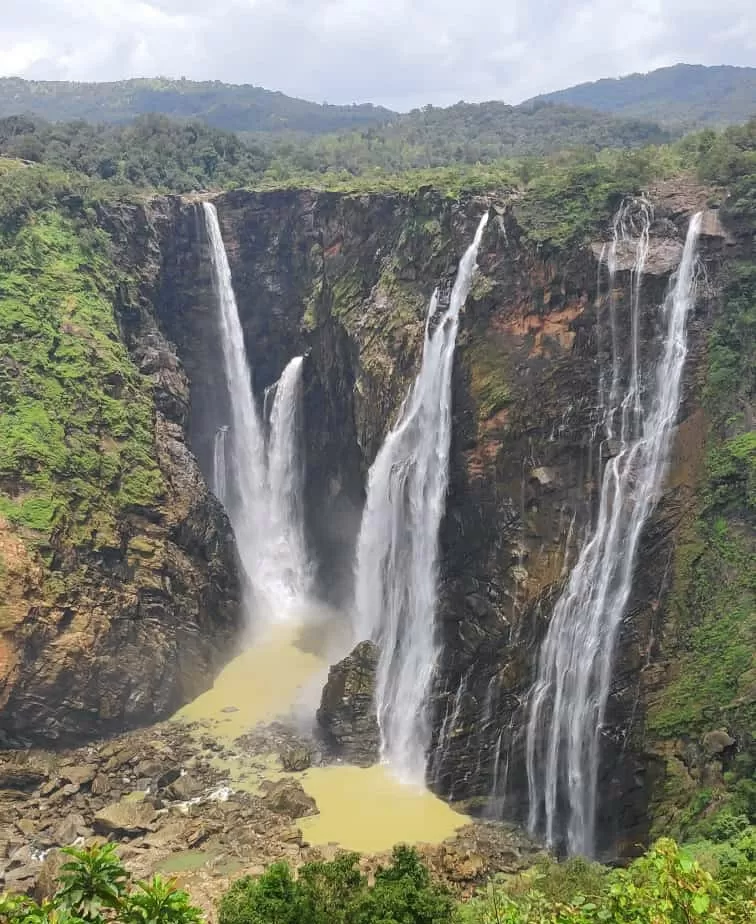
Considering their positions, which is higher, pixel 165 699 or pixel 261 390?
pixel 261 390

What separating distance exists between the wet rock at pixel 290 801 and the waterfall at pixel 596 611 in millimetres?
5556

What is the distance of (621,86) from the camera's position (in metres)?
117

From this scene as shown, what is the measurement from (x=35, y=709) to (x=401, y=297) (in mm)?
17580

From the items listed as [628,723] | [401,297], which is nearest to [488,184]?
[401,297]

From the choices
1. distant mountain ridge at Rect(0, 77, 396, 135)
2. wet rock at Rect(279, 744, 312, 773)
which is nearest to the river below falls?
wet rock at Rect(279, 744, 312, 773)

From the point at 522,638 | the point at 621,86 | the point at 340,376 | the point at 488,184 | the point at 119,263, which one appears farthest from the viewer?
the point at 621,86

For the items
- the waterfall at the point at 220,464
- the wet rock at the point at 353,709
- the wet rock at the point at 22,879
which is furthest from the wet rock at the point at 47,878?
the waterfall at the point at 220,464

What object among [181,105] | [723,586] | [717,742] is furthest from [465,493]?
[181,105]

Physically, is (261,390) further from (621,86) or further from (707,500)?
(621,86)

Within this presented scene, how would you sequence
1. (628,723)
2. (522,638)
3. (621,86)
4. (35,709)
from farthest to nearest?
(621,86) → (35,709) → (522,638) → (628,723)

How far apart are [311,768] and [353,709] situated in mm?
2101

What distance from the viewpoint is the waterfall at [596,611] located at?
19.9 metres

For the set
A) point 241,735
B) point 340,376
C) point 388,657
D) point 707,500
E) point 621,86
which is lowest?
point 241,735

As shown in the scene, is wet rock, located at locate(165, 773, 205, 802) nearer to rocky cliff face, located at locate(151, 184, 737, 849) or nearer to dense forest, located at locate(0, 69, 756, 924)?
dense forest, located at locate(0, 69, 756, 924)
